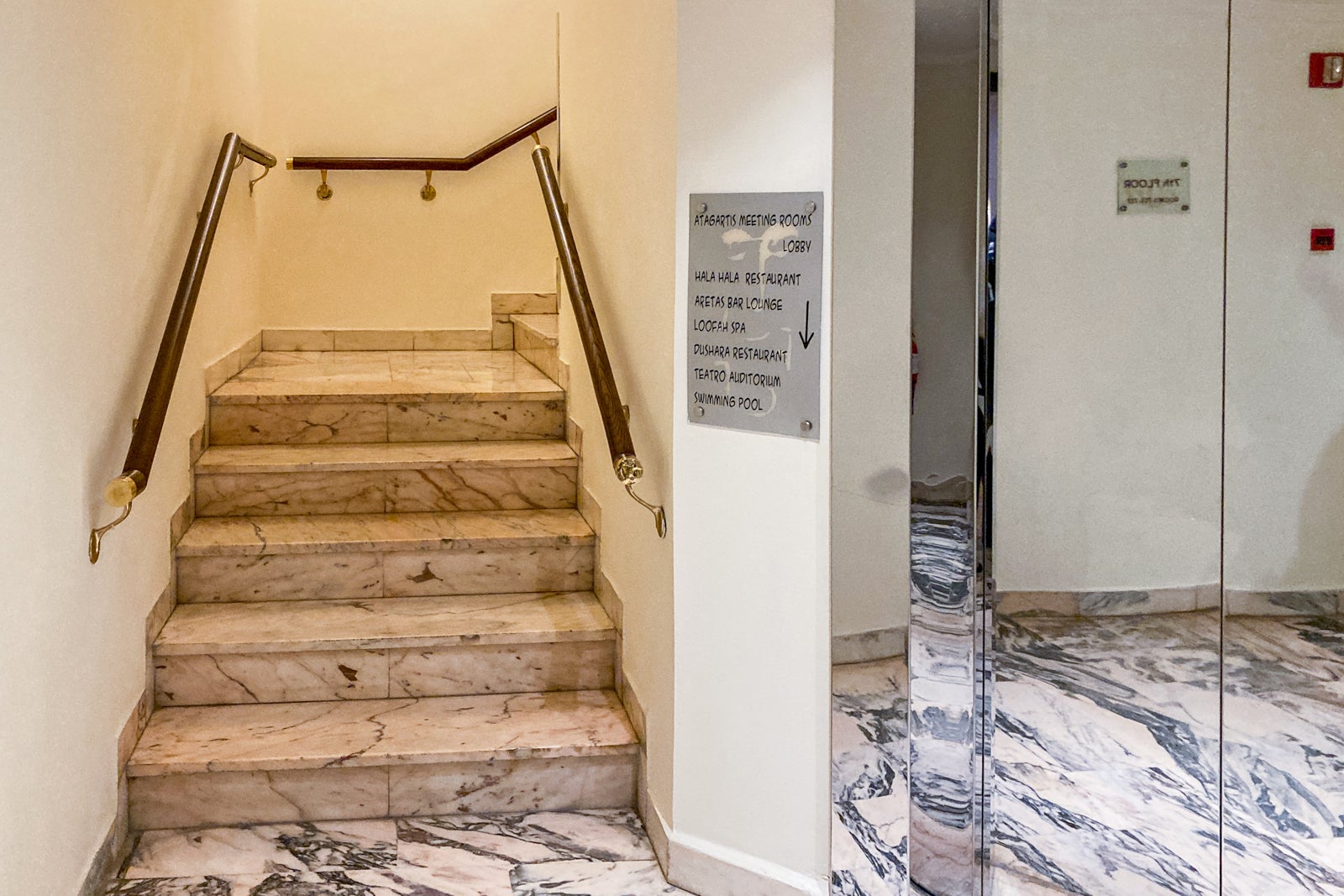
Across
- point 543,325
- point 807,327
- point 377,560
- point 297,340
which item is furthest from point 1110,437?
point 297,340

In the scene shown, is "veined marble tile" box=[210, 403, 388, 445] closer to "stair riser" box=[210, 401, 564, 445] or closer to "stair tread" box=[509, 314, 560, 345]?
"stair riser" box=[210, 401, 564, 445]

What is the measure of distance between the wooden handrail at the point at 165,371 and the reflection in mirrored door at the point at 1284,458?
6.58 ft

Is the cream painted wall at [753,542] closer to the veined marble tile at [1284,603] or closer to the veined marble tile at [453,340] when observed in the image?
the veined marble tile at [1284,603]

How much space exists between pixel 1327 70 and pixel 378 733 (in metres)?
2.34

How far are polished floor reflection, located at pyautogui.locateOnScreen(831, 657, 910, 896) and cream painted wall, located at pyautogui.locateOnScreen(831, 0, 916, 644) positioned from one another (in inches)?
4.3

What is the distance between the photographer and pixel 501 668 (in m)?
3.20

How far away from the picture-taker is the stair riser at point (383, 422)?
162 inches

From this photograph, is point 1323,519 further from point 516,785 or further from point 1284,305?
point 516,785

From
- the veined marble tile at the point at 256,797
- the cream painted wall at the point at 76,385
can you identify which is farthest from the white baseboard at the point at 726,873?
the cream painted wall at the point at 76,385

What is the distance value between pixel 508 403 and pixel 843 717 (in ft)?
7.08

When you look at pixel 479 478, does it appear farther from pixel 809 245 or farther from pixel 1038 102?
pixel 1038 102

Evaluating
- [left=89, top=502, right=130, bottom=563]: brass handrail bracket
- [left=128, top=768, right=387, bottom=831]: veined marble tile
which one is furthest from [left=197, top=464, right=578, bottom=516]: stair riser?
[left=89, top=502, right=130, bottom=563]: brass handrail bracket

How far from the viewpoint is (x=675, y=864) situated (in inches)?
103

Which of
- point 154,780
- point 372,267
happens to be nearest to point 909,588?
point 154,780
